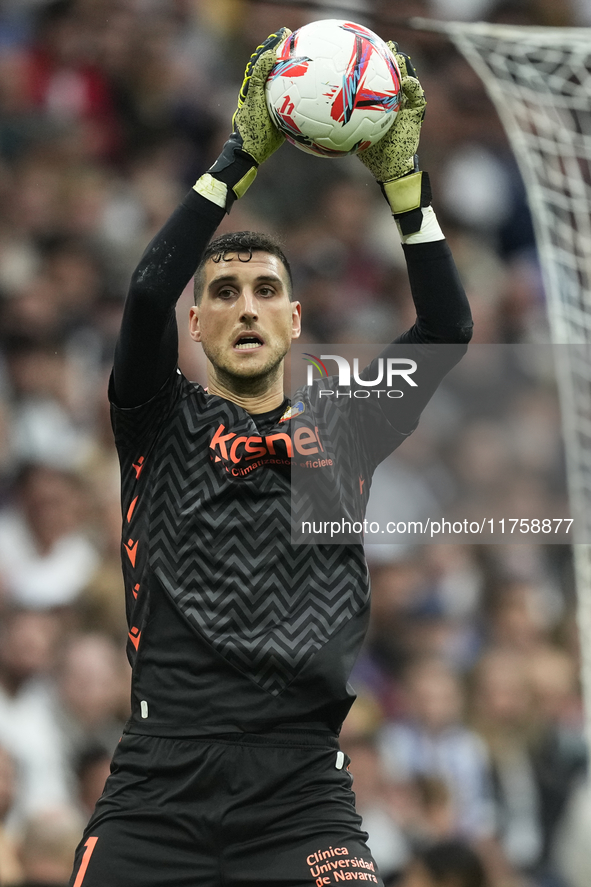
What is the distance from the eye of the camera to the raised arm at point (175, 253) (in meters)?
3.13

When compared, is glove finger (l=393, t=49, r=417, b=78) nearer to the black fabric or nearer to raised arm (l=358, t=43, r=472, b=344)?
raised arm (l=358, t=43, r=472, b=344)

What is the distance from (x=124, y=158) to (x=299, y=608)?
5293 mm

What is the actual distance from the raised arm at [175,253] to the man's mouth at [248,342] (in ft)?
0.68

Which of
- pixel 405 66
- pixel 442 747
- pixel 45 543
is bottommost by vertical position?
pixel 442 747

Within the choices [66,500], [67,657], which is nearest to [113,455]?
[66,500]

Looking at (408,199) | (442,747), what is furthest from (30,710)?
(408,199)

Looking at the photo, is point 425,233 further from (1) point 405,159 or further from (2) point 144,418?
(2) point 144,418

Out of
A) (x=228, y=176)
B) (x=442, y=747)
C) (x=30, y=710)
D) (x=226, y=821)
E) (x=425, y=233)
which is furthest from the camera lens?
(x=442, y=747)

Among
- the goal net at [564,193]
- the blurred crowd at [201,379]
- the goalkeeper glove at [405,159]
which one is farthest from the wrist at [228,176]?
the goal net at [564,193]

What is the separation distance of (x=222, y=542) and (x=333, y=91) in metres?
1.34

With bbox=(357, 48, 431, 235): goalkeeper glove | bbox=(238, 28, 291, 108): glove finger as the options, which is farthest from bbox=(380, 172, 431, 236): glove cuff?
bbox=(238, 28, 291, 108): glove finger

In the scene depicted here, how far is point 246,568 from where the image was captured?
308cm

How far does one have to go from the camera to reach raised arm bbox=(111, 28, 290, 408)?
3.13 meters

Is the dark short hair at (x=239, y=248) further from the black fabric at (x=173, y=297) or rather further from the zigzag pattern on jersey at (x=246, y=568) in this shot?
the zigzag pattern on jersey at (x=246, y=568)
